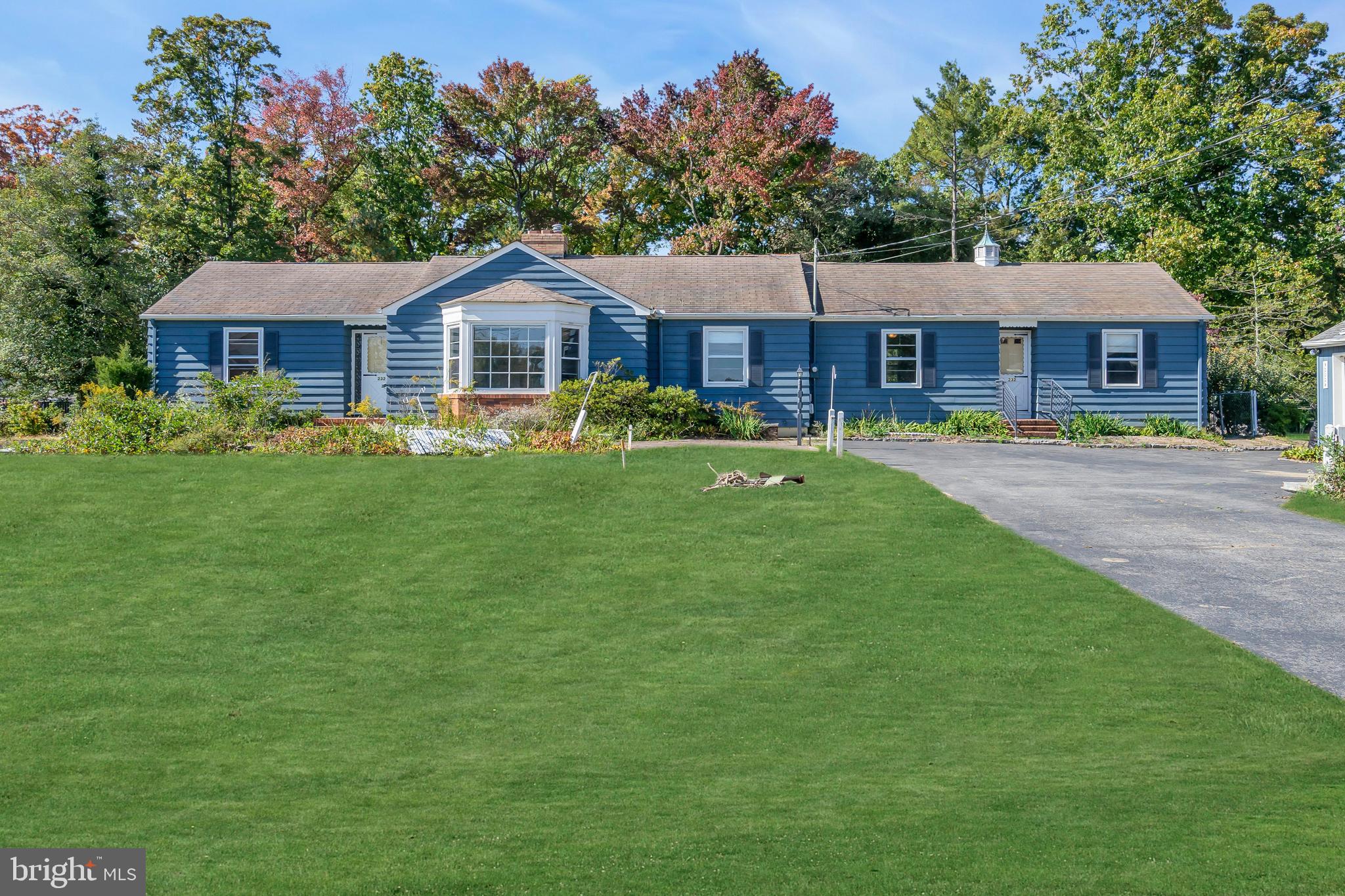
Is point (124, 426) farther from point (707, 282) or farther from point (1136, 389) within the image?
point (1136, 389)

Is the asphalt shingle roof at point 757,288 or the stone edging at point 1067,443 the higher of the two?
the asphalt shingle roof at point 757,288

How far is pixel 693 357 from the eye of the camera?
87.7 feet

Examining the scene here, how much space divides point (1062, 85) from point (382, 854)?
42293 mm

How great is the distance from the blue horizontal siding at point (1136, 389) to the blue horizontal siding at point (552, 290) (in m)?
10.0

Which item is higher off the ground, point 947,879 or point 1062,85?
point 1062,85

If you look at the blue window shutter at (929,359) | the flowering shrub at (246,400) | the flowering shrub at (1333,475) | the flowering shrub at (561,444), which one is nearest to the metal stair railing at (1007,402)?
the blue window shutter at (929,359)

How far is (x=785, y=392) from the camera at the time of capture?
26719mm

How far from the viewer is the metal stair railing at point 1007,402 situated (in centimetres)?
2744

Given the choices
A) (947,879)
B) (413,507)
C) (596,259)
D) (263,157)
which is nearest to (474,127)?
(263,157)

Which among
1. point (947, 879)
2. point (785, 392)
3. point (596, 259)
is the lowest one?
point (947, 879)

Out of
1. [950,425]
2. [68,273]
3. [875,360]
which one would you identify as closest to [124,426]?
[68,273]

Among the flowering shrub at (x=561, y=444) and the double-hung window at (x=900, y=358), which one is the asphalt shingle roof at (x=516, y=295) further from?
the double-hung window at (x=900, y=358)

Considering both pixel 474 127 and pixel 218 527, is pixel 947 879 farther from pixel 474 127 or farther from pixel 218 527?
pixel 474 127

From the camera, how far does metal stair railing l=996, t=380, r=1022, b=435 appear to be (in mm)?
27438
